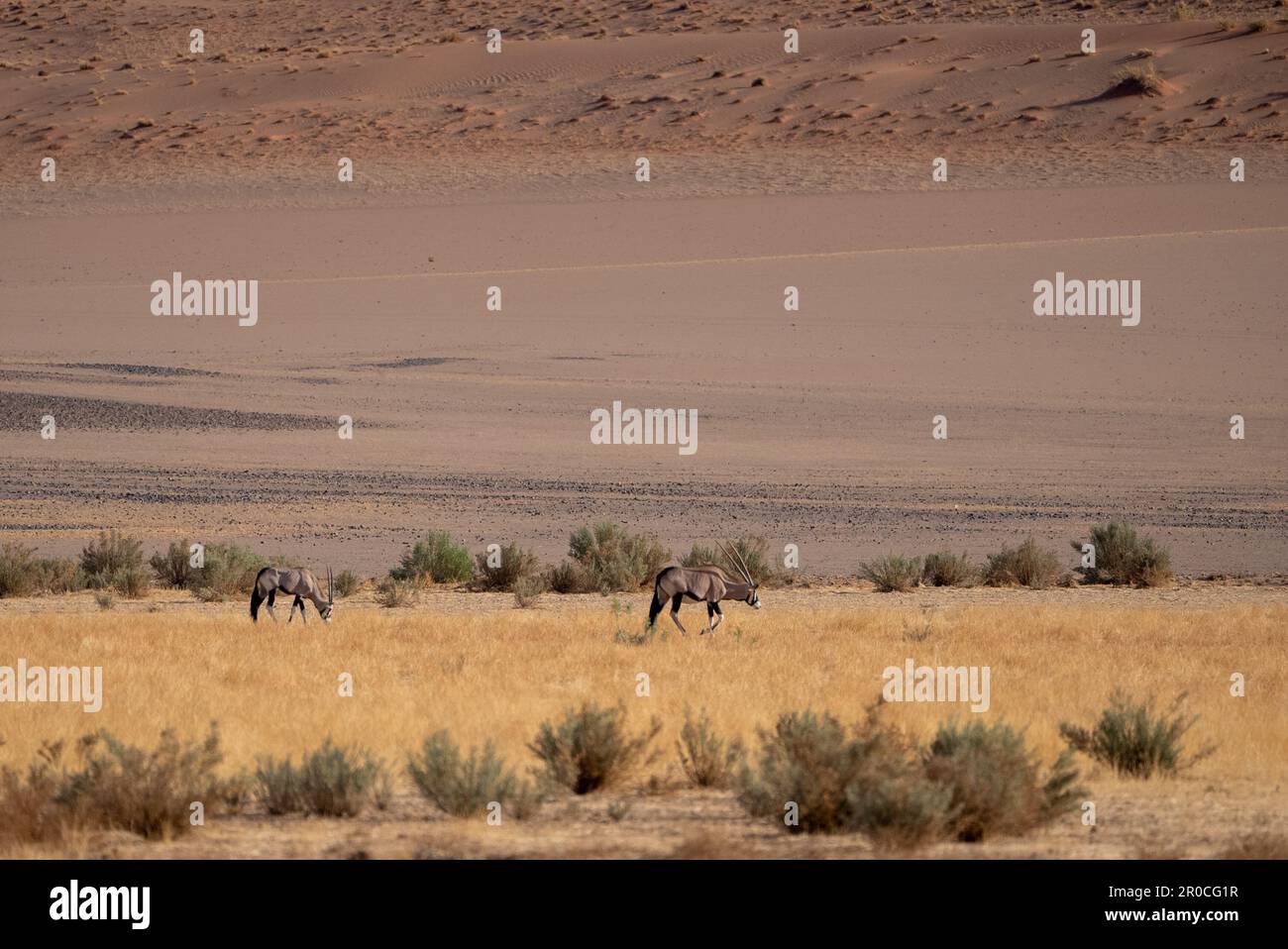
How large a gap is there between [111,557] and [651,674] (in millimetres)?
9814

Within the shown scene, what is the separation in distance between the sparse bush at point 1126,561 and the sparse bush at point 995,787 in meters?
13.1

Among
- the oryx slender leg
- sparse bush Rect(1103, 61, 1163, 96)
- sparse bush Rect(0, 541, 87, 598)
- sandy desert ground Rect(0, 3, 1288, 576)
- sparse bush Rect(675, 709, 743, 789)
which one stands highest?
A: sparse bush Rect(1103, 61, 1163, 96)

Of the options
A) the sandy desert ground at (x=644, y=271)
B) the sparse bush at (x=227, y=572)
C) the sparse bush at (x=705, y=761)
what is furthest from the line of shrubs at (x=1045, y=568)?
the sparse bush at (x=705, y=761)

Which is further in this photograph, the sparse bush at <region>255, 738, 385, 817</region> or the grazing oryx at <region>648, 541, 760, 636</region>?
the grazing oryx at <region>648, 541, 760, 636</region>

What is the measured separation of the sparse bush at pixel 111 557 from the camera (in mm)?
20172

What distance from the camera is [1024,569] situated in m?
20.9

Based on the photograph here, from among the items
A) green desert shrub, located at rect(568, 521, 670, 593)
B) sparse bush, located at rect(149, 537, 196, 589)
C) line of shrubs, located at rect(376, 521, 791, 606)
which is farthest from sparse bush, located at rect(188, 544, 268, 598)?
green desert shrub, located at rect(568, 521, 670, 593)

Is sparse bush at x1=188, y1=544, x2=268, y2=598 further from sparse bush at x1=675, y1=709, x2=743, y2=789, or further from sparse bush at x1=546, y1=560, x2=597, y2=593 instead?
sparse bush at x1=675, y1=709, x2=743, y2=789

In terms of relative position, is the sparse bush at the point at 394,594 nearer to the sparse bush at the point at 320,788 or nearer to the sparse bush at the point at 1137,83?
the sparse bush at the point at 320,788

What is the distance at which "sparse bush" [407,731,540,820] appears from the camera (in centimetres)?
796

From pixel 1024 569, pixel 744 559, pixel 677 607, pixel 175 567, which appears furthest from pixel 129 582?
pixel 1024 569
